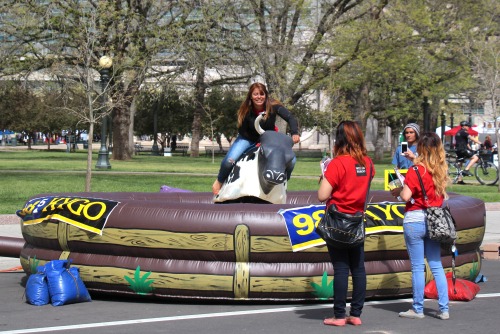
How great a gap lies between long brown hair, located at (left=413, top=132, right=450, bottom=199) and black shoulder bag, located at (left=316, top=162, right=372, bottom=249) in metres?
0.94

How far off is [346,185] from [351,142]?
389mm

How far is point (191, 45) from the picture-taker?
31.4 meters

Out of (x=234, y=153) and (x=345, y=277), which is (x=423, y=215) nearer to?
(x=345, y=277)

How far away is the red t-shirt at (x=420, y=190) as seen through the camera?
24.7 ft

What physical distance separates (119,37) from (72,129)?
145 feet

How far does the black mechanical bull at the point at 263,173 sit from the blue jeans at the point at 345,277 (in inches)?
64.7

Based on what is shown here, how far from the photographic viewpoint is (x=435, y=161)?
7.61 m

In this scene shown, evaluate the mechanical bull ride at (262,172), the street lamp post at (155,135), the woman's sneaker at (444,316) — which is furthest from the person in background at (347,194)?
the street lamp post at (155,135)

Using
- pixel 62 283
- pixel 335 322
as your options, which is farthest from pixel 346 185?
pixel 62 283

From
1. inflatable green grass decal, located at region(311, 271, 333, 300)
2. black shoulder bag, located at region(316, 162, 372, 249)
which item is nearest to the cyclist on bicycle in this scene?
inflatable green grass decal, located at region(311, 271, 333, 300)

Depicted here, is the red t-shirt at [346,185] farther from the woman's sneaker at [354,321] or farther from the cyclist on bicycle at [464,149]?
the cyclist on bicycle at [464,149]

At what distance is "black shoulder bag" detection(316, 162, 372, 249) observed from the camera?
696 cm

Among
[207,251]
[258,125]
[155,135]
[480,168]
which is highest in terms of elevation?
[258,125]

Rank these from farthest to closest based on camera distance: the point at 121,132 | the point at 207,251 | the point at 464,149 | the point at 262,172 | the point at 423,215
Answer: the point at 121,132
the point at 464,149
the point at 262,172
the point at 207,251
the point at 423,215
